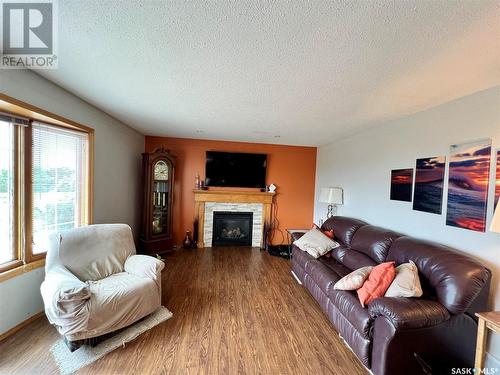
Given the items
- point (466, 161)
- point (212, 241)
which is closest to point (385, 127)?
point (466, 161)

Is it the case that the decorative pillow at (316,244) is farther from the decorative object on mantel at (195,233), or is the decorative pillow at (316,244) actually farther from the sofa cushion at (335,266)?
the decorative object on mantel at (195,233)

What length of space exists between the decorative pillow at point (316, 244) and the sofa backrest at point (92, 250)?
2225mm

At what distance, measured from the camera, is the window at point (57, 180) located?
2.14m

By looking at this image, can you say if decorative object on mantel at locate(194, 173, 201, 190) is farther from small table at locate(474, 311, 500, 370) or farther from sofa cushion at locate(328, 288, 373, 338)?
small table at locate(474, 311, 500, 370)

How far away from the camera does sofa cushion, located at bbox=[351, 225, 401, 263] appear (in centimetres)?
233

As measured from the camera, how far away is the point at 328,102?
221cm

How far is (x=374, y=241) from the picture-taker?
2.47 m

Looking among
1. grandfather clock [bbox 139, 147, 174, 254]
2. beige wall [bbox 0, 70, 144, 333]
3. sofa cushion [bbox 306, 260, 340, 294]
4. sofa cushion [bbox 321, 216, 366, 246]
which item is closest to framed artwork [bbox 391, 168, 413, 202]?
sofa cushion [bbox 321, 216, 366, 246]

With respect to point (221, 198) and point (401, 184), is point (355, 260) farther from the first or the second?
point (221, 198)

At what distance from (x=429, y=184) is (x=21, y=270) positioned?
4071mm

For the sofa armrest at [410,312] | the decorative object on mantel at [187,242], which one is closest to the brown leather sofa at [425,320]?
the sofa armrest at [410,312]

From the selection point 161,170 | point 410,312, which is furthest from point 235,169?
point 410,312

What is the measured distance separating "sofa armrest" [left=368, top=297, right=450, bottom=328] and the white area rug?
2.01m

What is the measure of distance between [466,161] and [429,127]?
1.82 ft
